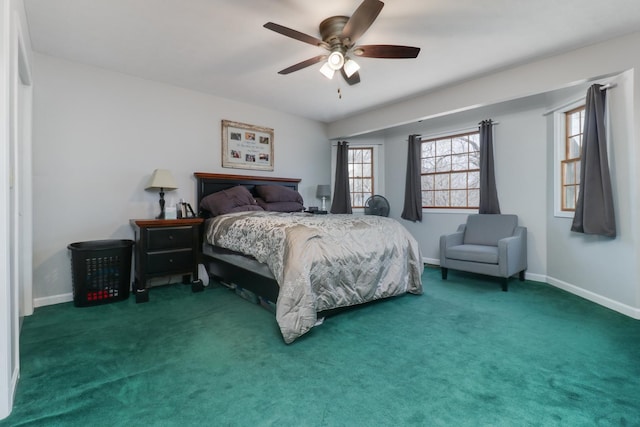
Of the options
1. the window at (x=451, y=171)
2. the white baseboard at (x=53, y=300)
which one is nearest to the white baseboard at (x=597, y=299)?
the window at (x=451, y=171)

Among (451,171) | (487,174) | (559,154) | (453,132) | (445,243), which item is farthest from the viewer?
(451,171)

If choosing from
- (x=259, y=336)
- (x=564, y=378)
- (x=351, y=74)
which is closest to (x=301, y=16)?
(x=351, y=74)

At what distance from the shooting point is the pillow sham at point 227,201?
373cm

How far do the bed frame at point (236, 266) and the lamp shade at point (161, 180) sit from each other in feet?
1.64

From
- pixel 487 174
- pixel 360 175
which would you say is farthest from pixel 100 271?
pixel 487 174

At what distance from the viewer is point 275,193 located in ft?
14.2

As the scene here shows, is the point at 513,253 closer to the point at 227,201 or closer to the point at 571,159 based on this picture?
the point at 571,159

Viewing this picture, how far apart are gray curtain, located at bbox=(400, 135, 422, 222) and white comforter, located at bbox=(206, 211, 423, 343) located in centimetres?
196

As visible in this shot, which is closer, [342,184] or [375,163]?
[342,184]

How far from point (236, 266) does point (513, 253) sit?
310 cm

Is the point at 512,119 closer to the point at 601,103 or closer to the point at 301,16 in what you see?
the point at 601,103

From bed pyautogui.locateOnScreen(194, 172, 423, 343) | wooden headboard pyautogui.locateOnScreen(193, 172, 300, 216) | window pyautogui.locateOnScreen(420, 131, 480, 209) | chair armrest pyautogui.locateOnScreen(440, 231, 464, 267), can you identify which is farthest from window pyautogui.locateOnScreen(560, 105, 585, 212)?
wooden headboard pyautogui.locateOnScreen(193, 172, 300, 216)

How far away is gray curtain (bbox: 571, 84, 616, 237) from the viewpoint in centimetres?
279

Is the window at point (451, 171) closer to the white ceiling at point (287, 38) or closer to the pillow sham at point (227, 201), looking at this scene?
the white ceiling at point (287, 38)
